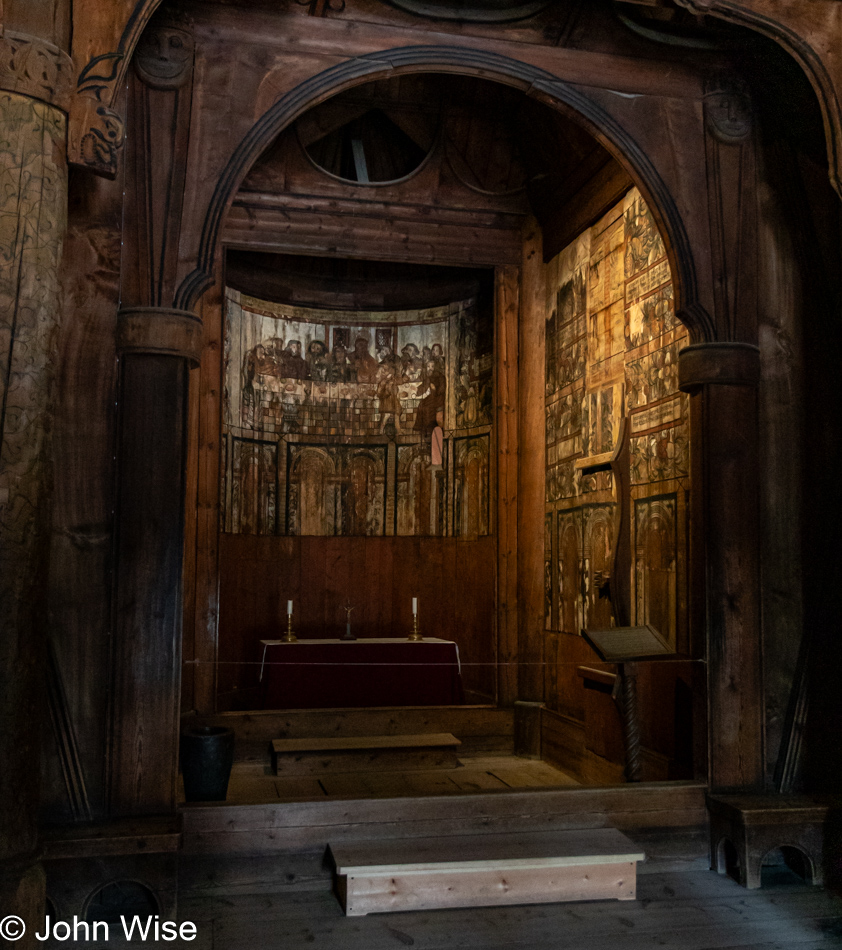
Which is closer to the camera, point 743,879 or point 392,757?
point 743,879

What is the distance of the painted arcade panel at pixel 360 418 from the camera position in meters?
7.79

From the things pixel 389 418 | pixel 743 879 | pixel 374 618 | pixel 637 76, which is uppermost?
pixel 637 76

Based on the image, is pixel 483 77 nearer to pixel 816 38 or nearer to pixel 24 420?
pixel 816 38

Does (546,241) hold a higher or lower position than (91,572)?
higher

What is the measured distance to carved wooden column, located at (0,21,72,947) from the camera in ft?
10.0

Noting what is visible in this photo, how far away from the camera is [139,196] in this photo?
4.11m

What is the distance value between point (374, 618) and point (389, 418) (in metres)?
1.73

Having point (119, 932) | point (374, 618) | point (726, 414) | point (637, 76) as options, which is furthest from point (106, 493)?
point (374, 618)

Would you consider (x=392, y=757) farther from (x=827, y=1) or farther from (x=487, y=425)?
(x=827, y=1)

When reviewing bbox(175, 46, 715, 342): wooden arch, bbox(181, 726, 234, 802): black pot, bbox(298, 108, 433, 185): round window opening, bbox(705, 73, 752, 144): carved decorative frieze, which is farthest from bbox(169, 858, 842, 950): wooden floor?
bbox(298, 108, 433, 185): round window opening

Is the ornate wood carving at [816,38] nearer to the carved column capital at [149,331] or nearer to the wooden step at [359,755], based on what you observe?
the carved column capital at [149,331]

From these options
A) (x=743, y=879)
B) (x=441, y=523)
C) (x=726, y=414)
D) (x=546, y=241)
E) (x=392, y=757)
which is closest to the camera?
(x=743, y=879)

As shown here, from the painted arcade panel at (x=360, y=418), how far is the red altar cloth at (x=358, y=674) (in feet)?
4.06

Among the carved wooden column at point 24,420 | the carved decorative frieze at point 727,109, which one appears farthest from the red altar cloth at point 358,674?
the carved decorative frieze at point 727,109
